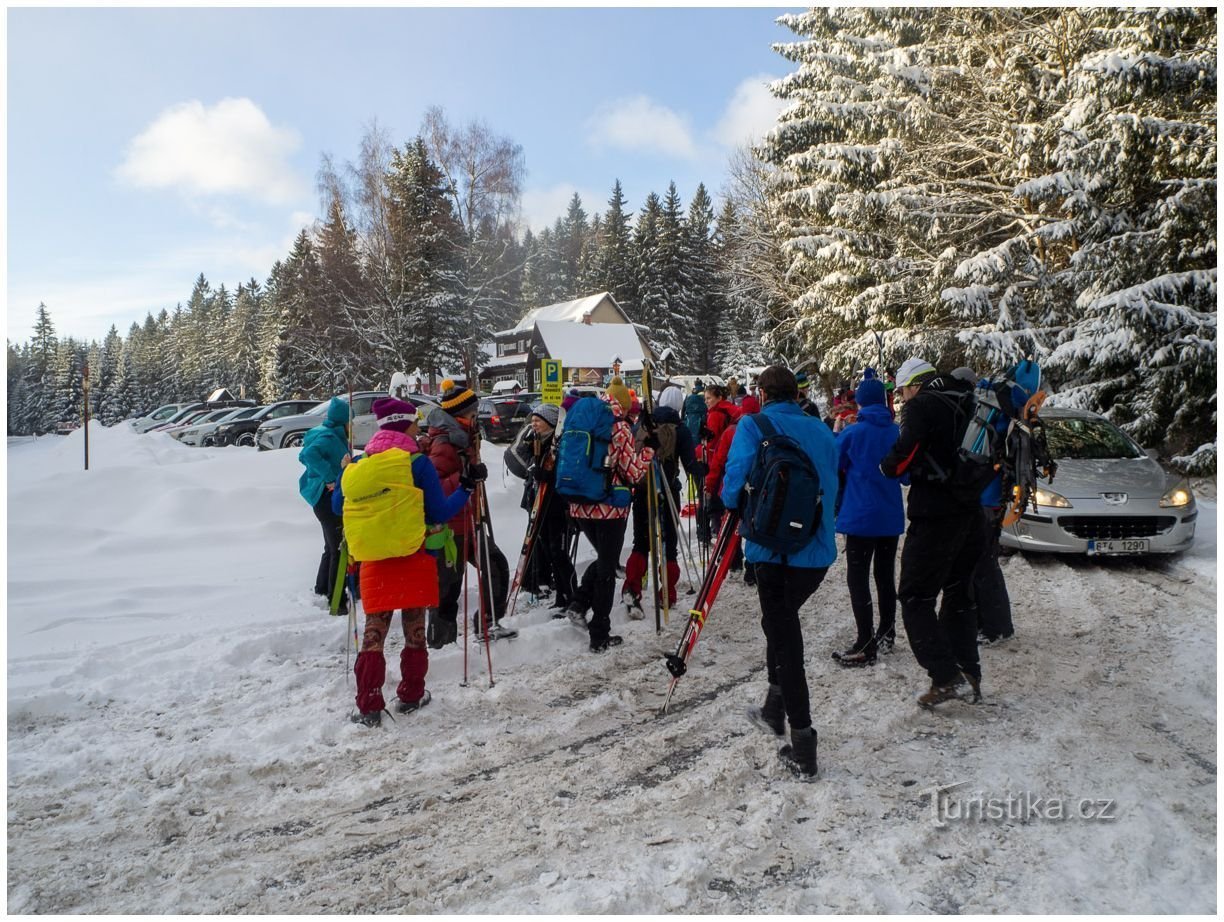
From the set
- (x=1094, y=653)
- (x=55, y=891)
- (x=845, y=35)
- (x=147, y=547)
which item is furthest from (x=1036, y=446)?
(x=845, y=35)

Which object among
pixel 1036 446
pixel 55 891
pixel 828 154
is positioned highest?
pixel 828 154

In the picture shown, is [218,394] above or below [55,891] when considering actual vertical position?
above

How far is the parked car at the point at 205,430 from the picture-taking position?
24.0 m

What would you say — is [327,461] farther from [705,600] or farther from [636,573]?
[705,600]

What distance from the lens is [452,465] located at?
17.3 ft

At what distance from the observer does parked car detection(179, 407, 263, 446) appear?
24016 mm

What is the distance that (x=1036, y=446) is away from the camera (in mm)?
4980

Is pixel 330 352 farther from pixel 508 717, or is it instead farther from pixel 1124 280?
pixel 508 717

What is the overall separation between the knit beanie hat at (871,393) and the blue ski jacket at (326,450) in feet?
13.4

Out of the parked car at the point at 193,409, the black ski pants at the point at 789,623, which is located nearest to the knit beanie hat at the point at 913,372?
the black ski pants at the point at 789,623

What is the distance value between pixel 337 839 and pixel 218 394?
138 feet

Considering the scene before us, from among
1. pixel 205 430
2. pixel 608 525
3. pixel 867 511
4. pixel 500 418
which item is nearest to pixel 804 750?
pixel 867 511

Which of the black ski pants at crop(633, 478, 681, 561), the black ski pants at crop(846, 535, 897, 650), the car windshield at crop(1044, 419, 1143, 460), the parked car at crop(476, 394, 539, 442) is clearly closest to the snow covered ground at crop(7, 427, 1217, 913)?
the black ski pants at crop(846, 535, 897, 650)

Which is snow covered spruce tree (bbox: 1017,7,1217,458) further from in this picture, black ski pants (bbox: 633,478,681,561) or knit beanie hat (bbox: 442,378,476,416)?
knit beanie hat (bbox: 442,378,476,416)
